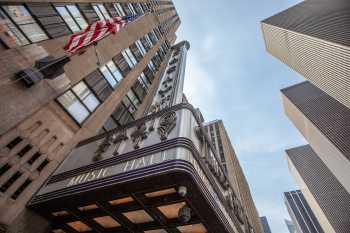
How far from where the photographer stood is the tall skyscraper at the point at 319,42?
59781 mm

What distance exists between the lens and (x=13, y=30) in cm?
1087

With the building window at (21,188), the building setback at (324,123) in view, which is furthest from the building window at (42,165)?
the building setback at (324,123)

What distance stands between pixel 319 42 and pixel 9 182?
82.7 meters

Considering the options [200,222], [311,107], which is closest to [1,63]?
[200,222]

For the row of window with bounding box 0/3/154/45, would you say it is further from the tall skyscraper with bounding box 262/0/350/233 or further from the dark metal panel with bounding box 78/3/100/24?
the tall skyscraper with bounding box 262/0/350/233

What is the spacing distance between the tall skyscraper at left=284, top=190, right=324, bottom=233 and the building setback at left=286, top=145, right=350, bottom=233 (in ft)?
104

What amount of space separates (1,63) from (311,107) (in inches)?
5280

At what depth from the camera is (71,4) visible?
53.7 ft

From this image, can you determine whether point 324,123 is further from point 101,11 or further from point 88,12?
point 88,12

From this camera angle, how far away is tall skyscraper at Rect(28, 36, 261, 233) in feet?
24.4

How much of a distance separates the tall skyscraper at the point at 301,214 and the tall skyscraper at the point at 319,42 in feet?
420

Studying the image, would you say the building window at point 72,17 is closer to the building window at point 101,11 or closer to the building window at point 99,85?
the building window at point 101,11

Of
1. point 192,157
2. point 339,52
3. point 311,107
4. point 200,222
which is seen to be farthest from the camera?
point 311,107

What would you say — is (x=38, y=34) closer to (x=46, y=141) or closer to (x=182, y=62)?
(x=46, y=141)
